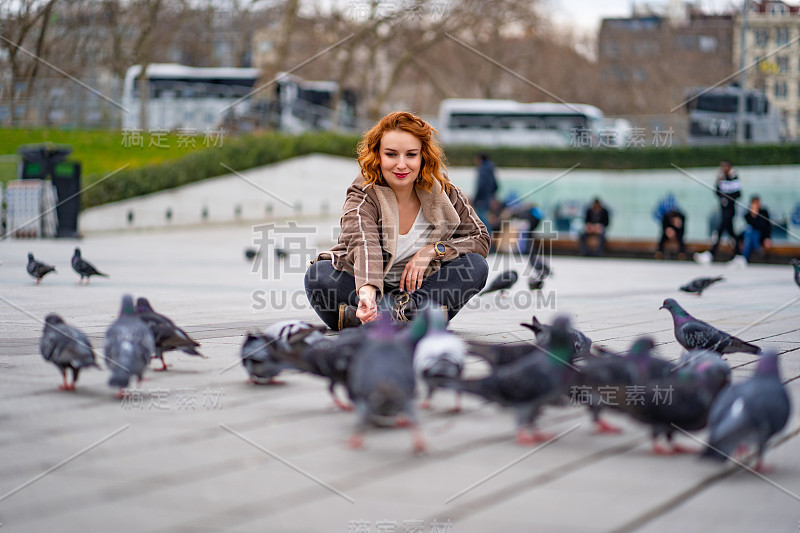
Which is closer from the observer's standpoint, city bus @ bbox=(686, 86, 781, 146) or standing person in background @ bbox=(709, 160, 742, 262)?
standing person in background @ bbox=(709, 160, 742, 262)

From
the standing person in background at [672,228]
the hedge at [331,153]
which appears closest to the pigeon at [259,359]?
the standing person in background at [672,228]

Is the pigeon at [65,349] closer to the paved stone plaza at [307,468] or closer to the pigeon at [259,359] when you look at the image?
the paved stone plaza at [307,468]

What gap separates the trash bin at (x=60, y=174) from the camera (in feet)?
63.6

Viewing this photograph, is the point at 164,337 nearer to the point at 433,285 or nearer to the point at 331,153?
the point at 433,285

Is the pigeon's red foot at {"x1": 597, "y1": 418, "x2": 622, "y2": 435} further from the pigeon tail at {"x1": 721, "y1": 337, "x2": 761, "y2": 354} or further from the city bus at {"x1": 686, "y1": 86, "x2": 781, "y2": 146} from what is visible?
the city bus at {"x1": 686, "y1": 86, "x2": 781, "y2": 146}

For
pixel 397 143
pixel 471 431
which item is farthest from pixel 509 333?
pixel 471 431

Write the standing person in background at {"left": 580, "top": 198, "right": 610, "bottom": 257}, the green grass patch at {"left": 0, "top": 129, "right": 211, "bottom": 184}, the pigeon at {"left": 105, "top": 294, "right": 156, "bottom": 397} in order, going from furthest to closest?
the green grass patch at {"left": 0, "top": 129, "right": 211, "bottom": 184}, the standing person in background at {"left": 580, "top": 198, "right": 610, "bottom": 257}, the pigeon at {"left": 105, "top": 294, "right": 156, "bottom": 397}

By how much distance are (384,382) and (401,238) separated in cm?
259

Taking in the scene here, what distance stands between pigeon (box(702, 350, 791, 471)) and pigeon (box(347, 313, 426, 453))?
0.92 metres

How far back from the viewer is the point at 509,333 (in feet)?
19.8

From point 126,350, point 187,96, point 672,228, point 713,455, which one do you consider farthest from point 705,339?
point 187,96

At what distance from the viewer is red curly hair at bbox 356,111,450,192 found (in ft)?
16.6

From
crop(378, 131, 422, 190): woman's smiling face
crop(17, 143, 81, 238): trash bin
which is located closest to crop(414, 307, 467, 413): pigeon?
crop(378, 131, 422, 190): woman's smiling face

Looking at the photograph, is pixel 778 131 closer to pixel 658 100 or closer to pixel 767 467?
pixel 658 100
